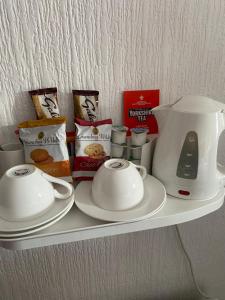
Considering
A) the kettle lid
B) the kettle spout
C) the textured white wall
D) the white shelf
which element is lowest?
the white shelf

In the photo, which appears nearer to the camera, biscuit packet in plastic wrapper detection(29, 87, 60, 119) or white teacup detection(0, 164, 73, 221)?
white teacup detection(0, 164, 73, 221)

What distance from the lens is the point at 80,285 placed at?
0.91 metres

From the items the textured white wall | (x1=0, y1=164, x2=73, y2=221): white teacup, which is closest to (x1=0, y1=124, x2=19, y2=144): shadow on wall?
the textured white wall

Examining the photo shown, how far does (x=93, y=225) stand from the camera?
54cm

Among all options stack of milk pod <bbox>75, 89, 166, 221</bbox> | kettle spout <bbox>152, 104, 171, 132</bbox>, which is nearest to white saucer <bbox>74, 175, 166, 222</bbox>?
stack of milk pod <bbox>75, 89, 166, 221</bbox>

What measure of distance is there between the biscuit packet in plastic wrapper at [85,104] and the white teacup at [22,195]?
0.18 m

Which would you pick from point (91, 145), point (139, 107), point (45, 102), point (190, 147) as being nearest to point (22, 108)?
point (45, 102)

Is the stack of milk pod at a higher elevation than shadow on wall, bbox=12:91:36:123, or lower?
lower

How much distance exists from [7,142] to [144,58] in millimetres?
384

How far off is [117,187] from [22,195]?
0.59 ft

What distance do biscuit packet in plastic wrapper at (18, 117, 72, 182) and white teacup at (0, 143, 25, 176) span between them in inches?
0.9

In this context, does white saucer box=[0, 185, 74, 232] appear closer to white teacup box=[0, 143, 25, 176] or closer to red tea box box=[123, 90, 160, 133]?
white teacup box=[0, 143, 25, 176]

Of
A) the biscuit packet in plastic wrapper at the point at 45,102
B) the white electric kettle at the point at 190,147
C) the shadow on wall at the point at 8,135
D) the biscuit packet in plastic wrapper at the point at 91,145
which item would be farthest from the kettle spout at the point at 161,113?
the shadow on wall at the point at 8,135

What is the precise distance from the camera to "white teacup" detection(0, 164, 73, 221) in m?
0.49
